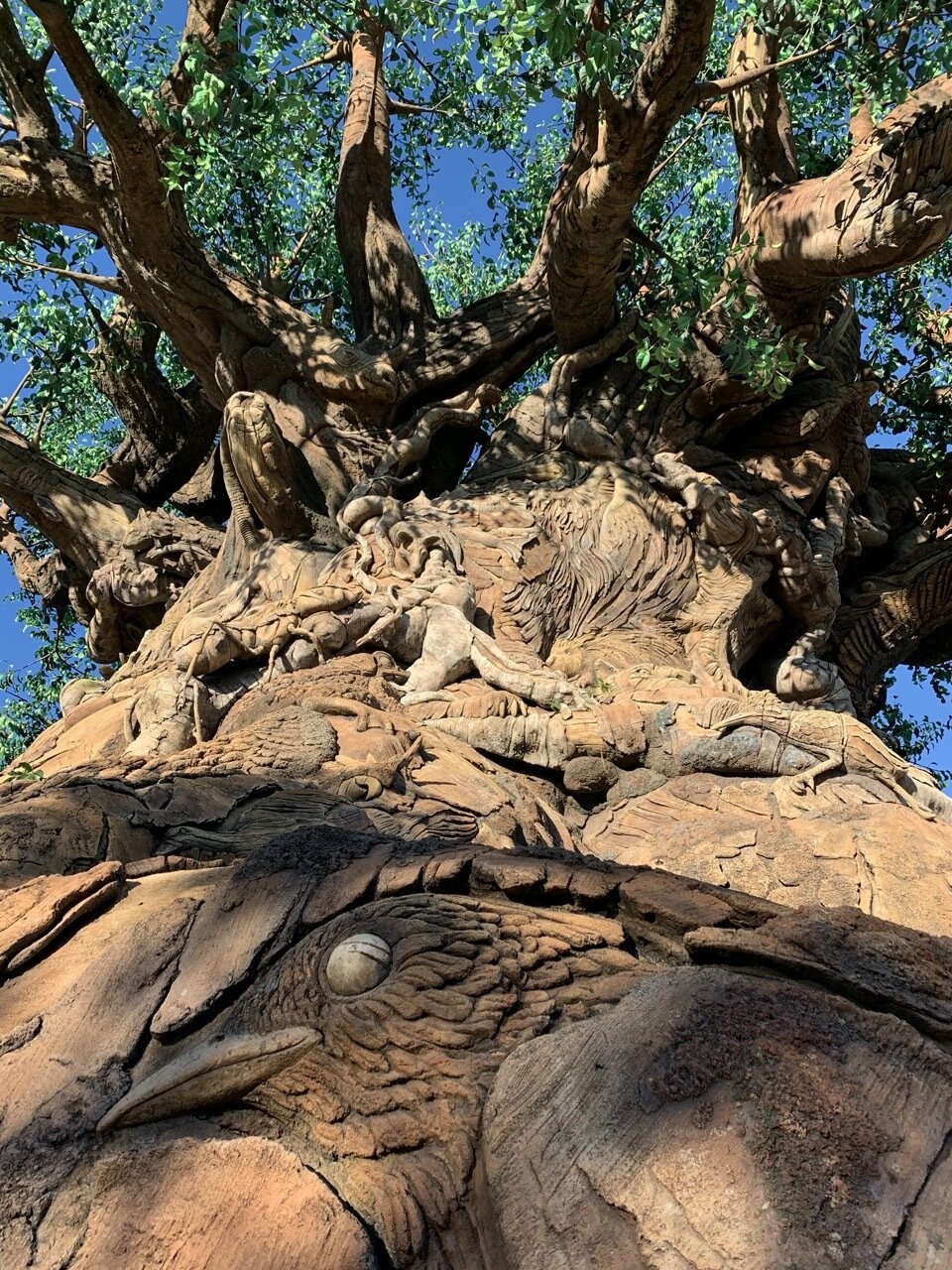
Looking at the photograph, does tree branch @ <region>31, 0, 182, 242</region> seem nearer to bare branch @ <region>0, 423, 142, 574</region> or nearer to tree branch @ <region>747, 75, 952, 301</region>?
bare branch @ <region>0, 423, 142, 574</region>

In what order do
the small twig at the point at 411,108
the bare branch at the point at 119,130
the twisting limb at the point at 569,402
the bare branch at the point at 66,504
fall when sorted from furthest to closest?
the small twig at the point at 411,108 → the bare branch at the point at 66,504 → the twisting limb at the point at 569,402 → the bare branch at the point at 119,130

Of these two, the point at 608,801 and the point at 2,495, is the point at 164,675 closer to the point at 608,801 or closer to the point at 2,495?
the point at 608,801

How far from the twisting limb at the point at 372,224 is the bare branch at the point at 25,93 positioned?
2.58 m

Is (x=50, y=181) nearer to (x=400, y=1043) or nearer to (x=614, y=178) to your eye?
(x=614, y=178)

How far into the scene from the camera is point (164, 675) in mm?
5516

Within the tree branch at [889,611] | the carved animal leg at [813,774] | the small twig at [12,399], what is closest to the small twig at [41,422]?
the small twig at [12,399]

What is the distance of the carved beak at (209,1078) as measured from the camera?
2.09 metres

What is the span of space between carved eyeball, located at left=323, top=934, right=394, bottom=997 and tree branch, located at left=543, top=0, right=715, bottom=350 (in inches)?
217

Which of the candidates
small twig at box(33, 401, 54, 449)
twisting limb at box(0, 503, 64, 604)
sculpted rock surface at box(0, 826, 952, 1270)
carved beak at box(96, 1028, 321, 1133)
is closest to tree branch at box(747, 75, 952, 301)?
sculpted rock surface at box(0, 826, 952, 1270)

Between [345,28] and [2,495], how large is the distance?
5698 mm

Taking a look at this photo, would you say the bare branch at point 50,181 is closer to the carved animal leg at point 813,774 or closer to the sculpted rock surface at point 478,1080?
the carved animal leg at point 813,774

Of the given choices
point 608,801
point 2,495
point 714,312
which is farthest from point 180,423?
point 608,801

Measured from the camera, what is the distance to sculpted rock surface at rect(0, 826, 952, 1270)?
66.3 inches

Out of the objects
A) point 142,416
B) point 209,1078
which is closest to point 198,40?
point 142,416
